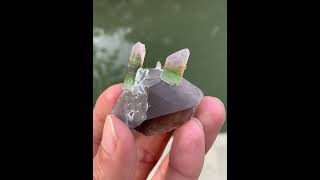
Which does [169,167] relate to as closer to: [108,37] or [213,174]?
[213,174]

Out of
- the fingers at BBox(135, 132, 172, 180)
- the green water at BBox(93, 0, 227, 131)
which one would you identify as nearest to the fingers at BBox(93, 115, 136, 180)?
the fingers at BBox(135, 132, 172, 180)

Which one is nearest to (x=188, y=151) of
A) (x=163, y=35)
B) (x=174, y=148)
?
(x=174, y=148)

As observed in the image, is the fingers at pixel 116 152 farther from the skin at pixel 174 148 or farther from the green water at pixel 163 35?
the green water at pixel 163 35

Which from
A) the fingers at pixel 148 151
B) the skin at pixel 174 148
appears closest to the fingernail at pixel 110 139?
the skin at pixel 174 148

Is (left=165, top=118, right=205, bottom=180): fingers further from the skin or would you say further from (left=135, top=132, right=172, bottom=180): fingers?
(left=135, top=132, right=172, bottom=180): fingers

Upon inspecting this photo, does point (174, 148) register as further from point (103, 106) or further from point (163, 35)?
point (163, 35)

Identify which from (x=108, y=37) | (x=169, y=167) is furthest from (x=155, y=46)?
(x=169, y=167)

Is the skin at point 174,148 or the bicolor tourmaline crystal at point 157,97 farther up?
the bicolor tourmaline crystal at point 157,97
